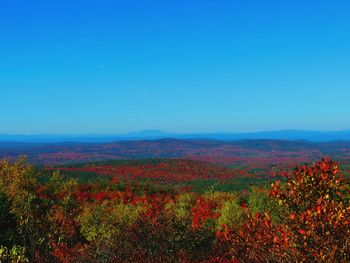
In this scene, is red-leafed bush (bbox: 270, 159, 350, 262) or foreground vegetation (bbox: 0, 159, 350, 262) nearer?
red-leafed bush (bbox: 270, 159, 350, 262)

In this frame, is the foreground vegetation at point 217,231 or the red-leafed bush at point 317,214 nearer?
the red-leafed bush at point 317,214

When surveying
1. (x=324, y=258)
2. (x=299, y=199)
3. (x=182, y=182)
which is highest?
(x=299, y=199)

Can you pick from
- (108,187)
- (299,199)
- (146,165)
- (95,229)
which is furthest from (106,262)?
(146,165)

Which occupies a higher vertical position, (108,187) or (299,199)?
(299,199)

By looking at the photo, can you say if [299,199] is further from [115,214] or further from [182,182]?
[182,182]

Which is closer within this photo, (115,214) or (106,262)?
(106,262)

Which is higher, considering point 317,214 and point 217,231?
point 317,214

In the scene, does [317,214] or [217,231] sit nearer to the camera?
[317,214]

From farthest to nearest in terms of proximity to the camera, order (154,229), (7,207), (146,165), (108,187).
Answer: (146,165) < (108,187) < (7,207) < (154,229)

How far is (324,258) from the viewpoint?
9.76 meters

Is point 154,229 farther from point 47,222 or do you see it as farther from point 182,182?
point 182,182

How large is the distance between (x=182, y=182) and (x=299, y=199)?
375ft

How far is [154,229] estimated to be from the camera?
1995cm

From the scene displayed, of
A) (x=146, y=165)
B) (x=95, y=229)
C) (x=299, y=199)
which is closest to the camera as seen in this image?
(x=299, y=199)
